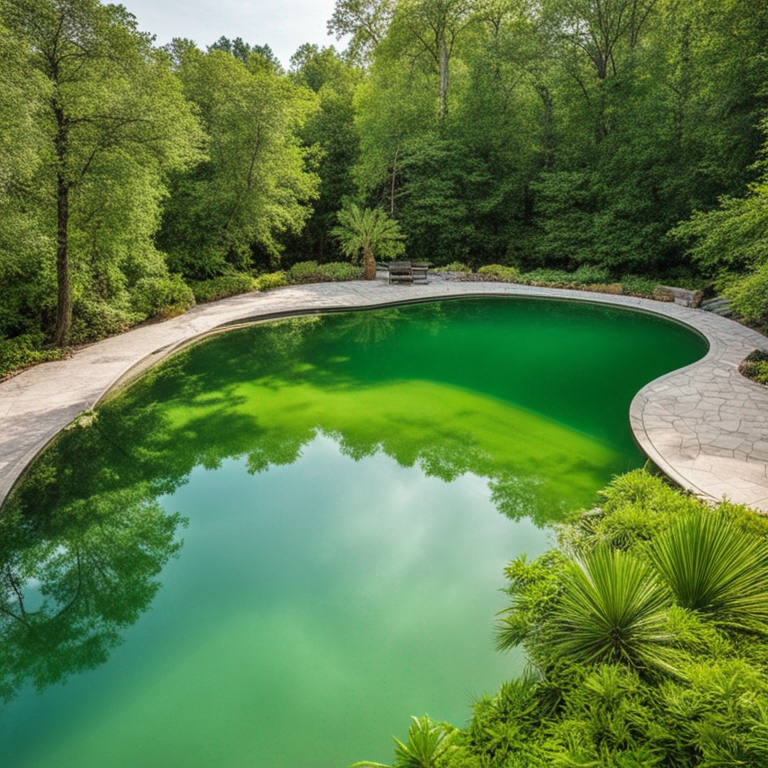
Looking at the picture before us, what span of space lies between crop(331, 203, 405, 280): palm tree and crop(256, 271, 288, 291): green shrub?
2304 mm

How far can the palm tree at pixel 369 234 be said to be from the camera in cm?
1583

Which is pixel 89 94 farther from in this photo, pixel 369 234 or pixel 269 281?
pixel 369 234

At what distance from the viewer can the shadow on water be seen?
157 inches

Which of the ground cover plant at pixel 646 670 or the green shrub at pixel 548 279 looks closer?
the ground cover plant at pixel 646 670

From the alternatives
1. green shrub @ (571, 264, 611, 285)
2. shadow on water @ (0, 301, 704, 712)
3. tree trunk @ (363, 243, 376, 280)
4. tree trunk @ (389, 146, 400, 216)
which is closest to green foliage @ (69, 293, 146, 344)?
shadow on water @ (0, 301, 704, 712)

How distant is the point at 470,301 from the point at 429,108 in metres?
8.75

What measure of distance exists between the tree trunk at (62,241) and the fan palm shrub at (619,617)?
9.27 m

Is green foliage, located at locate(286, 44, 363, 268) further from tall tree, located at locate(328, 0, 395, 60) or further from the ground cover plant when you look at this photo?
the ground cover plant

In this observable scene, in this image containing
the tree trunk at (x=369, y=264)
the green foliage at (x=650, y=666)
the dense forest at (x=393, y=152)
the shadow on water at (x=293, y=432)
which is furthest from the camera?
the tree trunk at (x=369, y=264)

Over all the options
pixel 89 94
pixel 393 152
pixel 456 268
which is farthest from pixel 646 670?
pixel 393 152

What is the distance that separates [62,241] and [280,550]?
7155 millimetres

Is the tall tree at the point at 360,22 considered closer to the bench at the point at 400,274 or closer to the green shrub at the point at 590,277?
the bench at the point at 400,274

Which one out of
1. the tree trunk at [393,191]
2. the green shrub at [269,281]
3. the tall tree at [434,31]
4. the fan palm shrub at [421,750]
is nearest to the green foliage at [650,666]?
the fan palm shrub at [421,750]

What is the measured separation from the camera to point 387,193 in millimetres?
18047
